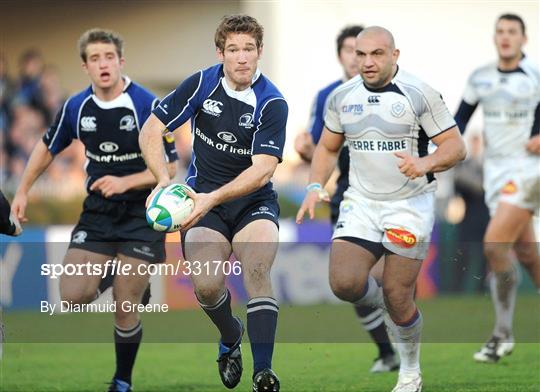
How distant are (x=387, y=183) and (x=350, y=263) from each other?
2.25ft

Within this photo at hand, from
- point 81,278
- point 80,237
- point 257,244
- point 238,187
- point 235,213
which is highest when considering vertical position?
point 238,187

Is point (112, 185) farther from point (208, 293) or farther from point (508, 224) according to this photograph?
point (508, 224)

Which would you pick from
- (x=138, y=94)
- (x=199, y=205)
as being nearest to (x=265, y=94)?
(x=199, y=205)

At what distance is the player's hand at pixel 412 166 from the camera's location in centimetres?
798

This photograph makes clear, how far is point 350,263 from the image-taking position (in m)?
8.46

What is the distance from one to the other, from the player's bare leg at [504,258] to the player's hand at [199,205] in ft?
13.4

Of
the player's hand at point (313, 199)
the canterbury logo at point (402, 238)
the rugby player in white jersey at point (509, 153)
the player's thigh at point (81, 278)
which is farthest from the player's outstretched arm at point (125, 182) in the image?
the rugby player in white jersey at point (509, 153)

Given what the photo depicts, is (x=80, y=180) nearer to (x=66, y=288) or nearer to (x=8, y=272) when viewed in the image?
(x=8, y=272)

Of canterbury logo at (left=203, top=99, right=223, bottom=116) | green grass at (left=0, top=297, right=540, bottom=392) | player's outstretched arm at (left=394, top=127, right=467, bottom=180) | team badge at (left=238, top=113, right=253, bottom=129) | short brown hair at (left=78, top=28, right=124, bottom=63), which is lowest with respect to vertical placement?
green grass at (left=0, top=297, right=540, bottom=392)

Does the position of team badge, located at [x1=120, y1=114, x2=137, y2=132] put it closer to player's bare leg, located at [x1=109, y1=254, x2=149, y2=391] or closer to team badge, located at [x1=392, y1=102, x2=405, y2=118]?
player's bare leg, located at [x1=109, y1=254, x2=149, y2=391]

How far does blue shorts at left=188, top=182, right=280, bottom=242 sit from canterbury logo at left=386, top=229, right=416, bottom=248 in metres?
0.94

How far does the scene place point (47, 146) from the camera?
9.48 metres

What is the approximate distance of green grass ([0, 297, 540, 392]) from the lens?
927 centimetres

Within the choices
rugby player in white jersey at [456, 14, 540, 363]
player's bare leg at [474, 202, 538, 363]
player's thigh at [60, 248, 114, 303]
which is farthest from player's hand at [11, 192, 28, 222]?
player's bare leg at [474, 202, 538, 363]
